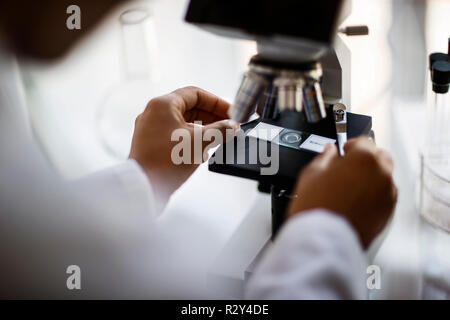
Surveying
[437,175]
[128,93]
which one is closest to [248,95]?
[437,175]

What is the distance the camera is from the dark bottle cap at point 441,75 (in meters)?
0.95

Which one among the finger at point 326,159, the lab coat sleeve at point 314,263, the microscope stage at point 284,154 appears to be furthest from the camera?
the microscope stage at point 284,154

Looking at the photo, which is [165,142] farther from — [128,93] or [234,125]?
[128,93]

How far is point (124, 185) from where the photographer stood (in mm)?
912

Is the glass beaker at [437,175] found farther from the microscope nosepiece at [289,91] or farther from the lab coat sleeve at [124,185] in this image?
the lab coat sleeve at [124,185]

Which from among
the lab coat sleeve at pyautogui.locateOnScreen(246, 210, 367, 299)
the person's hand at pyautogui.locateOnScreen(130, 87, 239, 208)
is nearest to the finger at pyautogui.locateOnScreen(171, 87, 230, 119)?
the person's hand at pyautogui.locateOnScreen(130, 87, 239, 208)

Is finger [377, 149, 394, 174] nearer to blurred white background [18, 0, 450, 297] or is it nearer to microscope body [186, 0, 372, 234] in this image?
microscope body [186, 0, 372, 234]

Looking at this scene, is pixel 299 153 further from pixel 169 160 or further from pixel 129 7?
pixel 129 7

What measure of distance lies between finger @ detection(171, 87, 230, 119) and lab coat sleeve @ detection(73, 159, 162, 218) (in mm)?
150

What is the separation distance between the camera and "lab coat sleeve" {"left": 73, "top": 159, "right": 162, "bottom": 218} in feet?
3.00

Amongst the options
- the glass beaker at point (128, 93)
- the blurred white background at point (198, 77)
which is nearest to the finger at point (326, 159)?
the blurred white background at point (198, 77)

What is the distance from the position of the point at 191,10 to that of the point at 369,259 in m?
0.52

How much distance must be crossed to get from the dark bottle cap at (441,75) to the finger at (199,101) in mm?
385

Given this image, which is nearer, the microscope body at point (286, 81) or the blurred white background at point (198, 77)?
the microscope body at point (286, 81)
